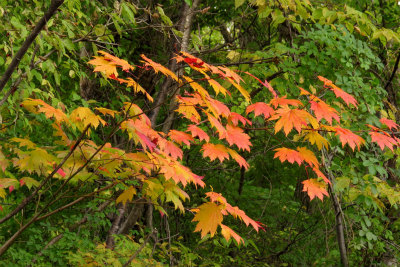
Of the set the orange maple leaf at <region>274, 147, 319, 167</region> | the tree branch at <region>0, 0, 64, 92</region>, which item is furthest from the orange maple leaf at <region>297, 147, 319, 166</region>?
the tree branch at <region>0, 0, 64, 92</region>

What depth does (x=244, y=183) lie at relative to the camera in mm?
6469

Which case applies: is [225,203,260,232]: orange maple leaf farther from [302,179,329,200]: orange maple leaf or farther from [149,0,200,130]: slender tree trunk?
[149,0,200,130]: slender tree trunk

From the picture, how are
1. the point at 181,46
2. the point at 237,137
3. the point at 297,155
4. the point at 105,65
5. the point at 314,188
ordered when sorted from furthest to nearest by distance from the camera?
the point at 181,46 < the point at 314,188 < the point at 297,155 < the point at 237,137 < the point at 105,65

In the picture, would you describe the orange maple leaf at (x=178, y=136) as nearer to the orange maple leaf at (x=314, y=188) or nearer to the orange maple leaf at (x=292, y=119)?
the orange maple leaf at (x=292, y=119)

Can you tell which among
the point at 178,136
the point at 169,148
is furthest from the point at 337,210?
the point at 169,148

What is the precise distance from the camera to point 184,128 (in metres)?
4.49

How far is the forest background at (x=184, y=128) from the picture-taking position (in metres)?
2.14

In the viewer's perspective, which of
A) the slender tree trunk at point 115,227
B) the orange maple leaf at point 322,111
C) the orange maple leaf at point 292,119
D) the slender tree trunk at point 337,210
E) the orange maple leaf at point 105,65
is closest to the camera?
the orange maple leaf at point 105,65

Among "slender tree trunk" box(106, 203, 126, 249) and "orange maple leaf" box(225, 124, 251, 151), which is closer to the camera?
"orange maple leaf" box(225, 124, 251, 151)

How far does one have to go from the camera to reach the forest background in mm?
2139

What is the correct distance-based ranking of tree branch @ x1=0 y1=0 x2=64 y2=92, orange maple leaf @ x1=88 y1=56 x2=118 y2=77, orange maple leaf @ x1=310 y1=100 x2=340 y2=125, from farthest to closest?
orange maple leaf @ x1=310 y1=100 x2=340 y2=125 < orange maple leaf @ x1=88 y1=56 x2=118 y2=77 < tree branch @ x1=0 y1=0 x2=64 y2=92

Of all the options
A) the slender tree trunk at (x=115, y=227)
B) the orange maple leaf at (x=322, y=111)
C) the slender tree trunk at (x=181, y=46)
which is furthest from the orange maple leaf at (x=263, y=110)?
the slender tree trunk at (x=115, y=227)

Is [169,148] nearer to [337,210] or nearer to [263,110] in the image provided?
[263,110]

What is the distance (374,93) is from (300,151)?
1.45 m
